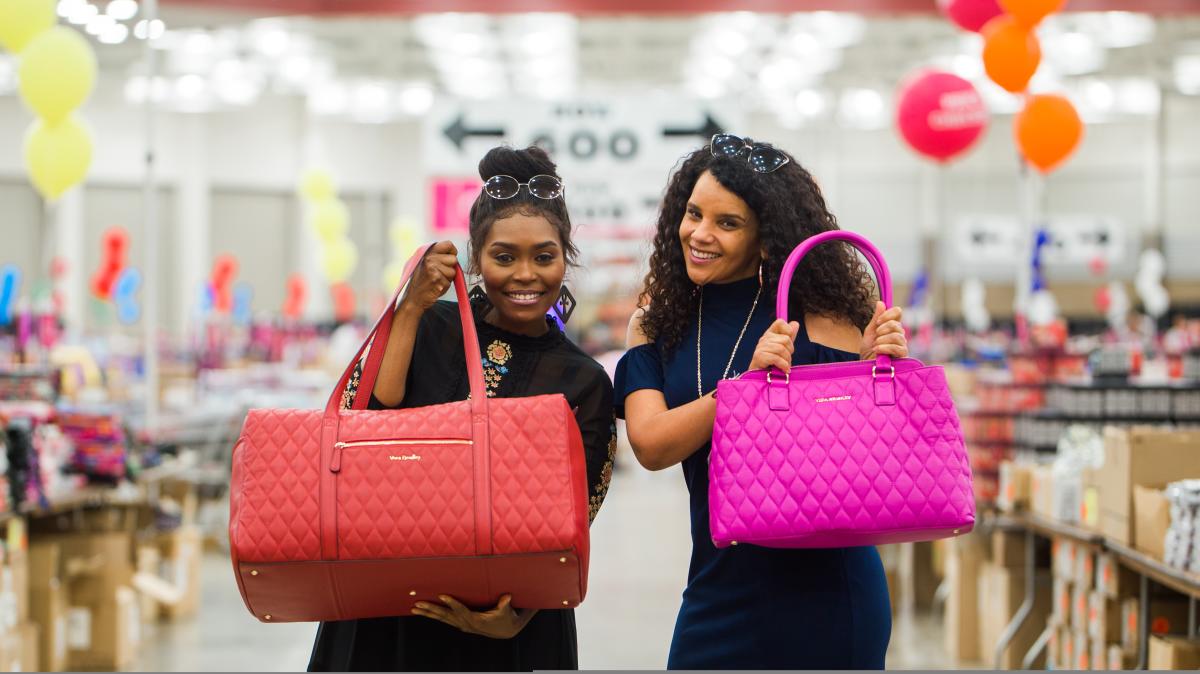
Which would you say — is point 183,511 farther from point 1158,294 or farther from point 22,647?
point 1158,294

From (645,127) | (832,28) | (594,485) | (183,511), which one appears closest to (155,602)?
(183,511)

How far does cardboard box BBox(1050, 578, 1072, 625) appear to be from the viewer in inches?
204

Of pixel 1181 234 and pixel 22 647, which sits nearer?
pixel 22 647

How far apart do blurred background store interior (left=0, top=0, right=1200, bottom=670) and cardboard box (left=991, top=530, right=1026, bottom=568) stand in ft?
0.04

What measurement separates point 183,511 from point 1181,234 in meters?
23.9

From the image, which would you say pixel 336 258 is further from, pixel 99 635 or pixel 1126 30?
pixel 1126 30

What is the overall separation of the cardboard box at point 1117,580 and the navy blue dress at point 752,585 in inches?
107

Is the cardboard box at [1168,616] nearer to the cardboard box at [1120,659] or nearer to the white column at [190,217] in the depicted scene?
the cardboard box at [1120,659]

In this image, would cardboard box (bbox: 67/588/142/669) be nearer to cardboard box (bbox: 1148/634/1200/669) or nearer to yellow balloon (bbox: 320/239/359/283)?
cardboard box (bbox: 1148/634/1200/669)

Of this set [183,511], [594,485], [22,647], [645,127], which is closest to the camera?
[594,485]

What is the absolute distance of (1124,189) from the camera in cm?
2772

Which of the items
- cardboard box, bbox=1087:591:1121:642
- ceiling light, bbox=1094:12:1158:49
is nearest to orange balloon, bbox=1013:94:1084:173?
cardboard box, bbox=1087:591:1121:642

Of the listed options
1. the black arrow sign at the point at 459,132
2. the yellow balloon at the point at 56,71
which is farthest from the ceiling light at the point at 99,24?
the black arrow sign at the point at 459,132

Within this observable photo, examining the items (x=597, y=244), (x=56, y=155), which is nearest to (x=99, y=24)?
(x=56, y=155)
